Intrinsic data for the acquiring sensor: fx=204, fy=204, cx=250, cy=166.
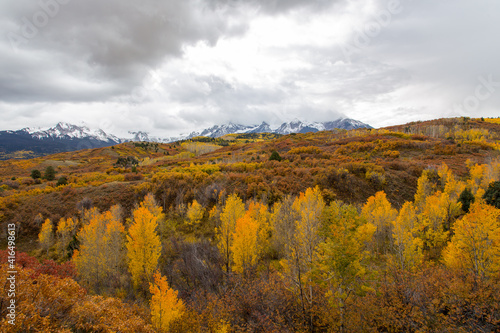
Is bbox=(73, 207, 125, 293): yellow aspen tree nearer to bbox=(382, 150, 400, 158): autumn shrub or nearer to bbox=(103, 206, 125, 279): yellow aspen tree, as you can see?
bbox=(103, 206, 125, 279): yellow aspen tree

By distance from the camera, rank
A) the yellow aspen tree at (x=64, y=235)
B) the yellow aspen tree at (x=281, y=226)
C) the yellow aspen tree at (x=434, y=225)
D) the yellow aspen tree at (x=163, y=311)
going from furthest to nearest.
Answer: the yellow aspen tree at (x=64, y=235) → the yellow aspen tree at (x=434, y=225) → the yellow aspen tree at (x=281, y=226) → the yellow aspen tree at (x=163, y=311)

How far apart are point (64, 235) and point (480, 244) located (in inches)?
1759

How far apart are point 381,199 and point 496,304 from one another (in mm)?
23297

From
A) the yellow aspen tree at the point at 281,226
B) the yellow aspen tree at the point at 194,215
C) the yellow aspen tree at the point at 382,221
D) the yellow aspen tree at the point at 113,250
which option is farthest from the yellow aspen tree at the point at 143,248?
the yellow aspen tree at the point at 382,221

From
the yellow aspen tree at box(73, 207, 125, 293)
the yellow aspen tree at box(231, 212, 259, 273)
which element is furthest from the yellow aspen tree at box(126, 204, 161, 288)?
the yellow aspen tree at box(231, 212, 259, 273)

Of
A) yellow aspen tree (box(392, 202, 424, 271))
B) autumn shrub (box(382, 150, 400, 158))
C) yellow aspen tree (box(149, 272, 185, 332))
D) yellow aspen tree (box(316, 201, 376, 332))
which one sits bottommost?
yellow aspen tree (box(149, 272, 185, 332))

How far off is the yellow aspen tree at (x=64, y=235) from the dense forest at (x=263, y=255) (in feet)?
0.86

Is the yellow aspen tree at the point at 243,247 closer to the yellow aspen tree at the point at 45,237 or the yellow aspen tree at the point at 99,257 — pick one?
the yellow aspen tree at the point at 99,257

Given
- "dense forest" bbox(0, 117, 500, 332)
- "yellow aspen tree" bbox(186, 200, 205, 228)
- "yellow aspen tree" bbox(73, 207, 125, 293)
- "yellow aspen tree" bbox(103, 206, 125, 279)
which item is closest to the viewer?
"dense forest" bbox(0, 117, 500, 332)

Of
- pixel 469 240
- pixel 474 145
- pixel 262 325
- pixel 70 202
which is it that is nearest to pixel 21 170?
pixel 70 202

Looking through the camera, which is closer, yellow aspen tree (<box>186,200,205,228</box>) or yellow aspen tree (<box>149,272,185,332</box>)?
yellow aspen tree (<box>149,272,185,332</box>)

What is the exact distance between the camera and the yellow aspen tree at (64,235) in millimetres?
27019

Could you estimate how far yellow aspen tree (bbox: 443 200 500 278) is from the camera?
524 inches

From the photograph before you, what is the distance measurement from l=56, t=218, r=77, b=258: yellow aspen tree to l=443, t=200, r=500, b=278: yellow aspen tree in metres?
40.5
